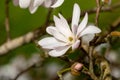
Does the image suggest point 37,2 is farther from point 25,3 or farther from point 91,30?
point 91,30

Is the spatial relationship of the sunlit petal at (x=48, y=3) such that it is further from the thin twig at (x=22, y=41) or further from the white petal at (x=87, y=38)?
the thin twig at (x=22, y=41)

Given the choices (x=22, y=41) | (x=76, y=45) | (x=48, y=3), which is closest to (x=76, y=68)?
(x=76, y=45)

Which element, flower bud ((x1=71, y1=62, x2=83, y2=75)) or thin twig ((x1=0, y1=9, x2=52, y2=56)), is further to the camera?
thin twig ((x1=0, y1=9, x2=52, y2=56))

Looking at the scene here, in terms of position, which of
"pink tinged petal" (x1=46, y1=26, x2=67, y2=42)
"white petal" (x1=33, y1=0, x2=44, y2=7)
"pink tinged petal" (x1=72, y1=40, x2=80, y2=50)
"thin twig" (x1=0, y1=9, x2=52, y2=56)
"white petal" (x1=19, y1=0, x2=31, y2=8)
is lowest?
"pink tinged petal" (x1=72, y1=40, x2=80, y2=50)

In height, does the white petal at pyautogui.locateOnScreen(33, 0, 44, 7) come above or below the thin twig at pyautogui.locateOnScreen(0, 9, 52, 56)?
below

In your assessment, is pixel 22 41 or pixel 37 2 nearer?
pixel 37 2

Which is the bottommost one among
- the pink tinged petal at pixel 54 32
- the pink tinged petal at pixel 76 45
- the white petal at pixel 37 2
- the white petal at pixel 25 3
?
the pink tinged petal at pixel 76 45

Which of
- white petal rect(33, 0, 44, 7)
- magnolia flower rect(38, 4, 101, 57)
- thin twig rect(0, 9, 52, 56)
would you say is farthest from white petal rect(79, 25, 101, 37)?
thin twig rect(0, 9, 52, 56)

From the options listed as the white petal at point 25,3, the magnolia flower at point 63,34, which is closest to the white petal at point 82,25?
the magnolia flower at point 63,34

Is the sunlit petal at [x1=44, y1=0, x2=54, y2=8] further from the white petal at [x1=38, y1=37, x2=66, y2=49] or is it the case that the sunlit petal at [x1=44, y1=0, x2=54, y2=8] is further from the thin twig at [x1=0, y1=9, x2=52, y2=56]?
the thin twig at [x1=0, y1=9, x2=52, y2=56]

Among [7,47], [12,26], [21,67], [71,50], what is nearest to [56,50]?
[71,50]
